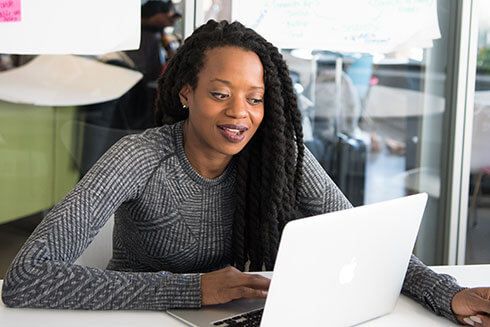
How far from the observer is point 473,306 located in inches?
48.6

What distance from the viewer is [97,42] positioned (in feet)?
7.91

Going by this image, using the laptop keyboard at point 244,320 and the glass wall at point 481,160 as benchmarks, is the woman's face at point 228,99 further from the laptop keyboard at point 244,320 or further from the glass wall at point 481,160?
the glass wall at point 481,160

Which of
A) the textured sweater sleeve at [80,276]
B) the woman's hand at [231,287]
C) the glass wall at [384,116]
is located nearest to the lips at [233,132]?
the textured sweater sleeve at [80,276]

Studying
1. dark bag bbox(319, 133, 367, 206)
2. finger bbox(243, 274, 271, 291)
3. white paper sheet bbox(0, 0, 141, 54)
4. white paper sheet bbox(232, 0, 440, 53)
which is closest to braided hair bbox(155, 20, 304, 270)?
finger bbox(243, 274, 271, 291)

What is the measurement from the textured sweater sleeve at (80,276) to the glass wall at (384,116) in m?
1.53

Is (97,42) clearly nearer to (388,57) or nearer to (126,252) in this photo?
(126,252)

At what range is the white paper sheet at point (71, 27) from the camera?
7.52 feet

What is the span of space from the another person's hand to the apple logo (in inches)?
11.6

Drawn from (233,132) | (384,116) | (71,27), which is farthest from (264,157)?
(384,116)

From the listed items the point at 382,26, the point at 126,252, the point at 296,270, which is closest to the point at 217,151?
the point at 126,252

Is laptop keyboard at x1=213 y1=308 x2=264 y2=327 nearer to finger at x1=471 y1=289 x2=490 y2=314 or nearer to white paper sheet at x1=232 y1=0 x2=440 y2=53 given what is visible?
finger at x1=471 y1=289 x2=490 y2=314

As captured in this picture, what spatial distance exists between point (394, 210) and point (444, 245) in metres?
2.03

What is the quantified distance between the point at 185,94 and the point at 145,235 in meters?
0.38

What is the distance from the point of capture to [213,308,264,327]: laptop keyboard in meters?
1.15
